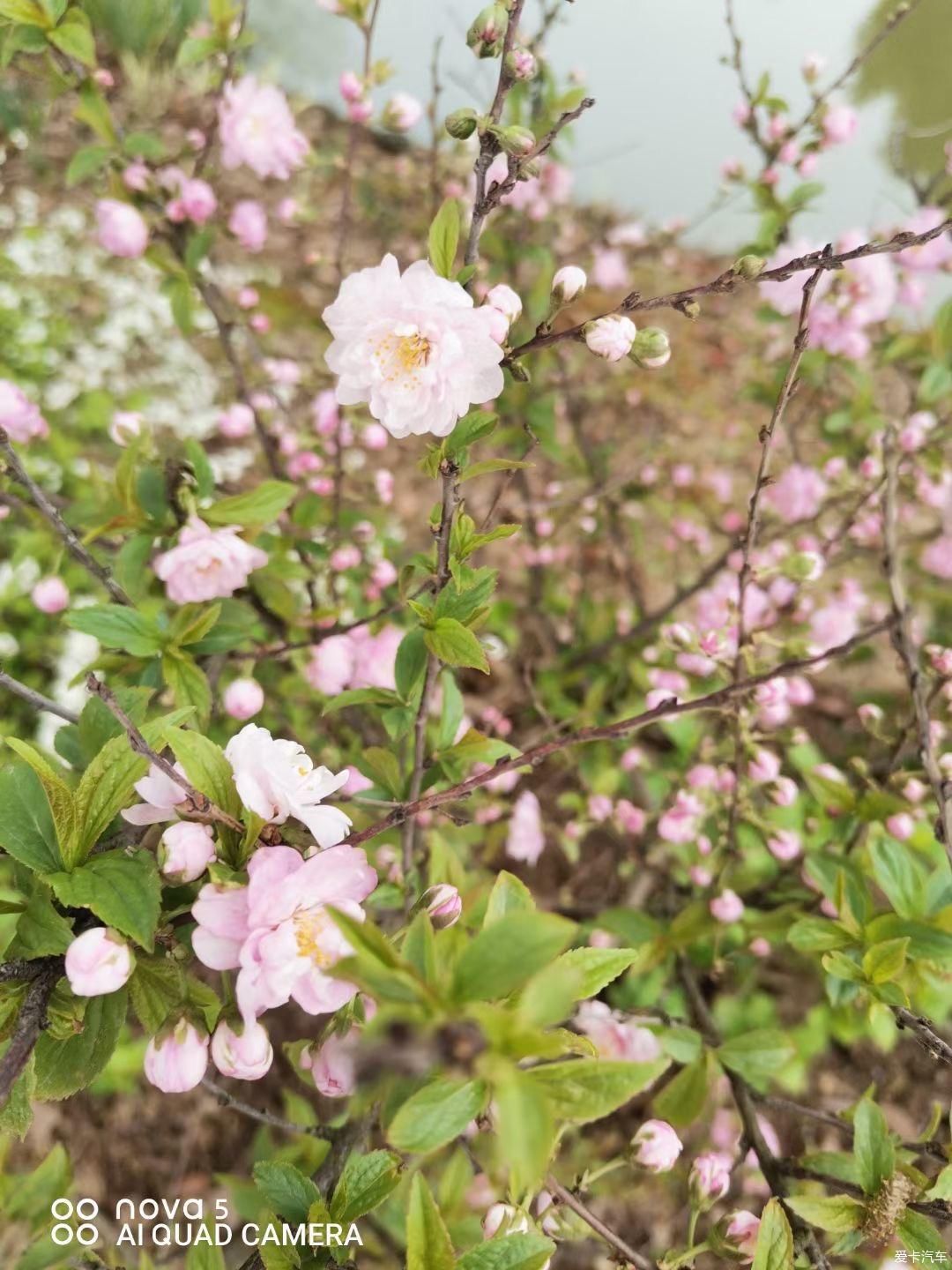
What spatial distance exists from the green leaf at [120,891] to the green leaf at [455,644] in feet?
0.92

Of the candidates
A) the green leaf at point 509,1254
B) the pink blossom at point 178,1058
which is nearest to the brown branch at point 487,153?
the pink blossom at point 178,1058

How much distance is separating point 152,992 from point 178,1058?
0.06m

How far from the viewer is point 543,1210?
740mm

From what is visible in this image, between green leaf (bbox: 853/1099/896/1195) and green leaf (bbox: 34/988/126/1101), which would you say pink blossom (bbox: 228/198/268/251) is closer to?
green leaf (bbox: 34/988/126/1101)

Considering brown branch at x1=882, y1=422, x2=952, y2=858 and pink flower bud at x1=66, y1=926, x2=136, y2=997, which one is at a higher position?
brown branch at x1=882, y1=422, x2=952, y2=858

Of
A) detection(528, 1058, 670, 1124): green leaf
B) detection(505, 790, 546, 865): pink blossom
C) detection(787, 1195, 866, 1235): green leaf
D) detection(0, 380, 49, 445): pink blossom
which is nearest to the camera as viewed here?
detection(528, 1058, 670, 1124): green leaf

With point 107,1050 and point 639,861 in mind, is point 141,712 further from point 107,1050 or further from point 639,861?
point 639,861

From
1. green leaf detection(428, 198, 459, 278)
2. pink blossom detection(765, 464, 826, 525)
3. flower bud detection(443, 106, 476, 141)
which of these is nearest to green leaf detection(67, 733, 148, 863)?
green leaf detection(428, 198, 459, 278)

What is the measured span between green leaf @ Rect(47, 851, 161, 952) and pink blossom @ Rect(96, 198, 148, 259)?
3.31 feet

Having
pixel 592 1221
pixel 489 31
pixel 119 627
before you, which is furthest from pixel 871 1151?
pixel 489 31

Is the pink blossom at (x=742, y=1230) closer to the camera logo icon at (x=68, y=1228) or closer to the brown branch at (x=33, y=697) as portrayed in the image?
the camera logo icon at (x=68, y=1228)

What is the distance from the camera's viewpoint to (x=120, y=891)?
563 mm

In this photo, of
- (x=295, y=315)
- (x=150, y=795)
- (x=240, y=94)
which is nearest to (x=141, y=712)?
(x=150, y=795)

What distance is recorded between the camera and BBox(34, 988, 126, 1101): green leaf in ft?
1.99
